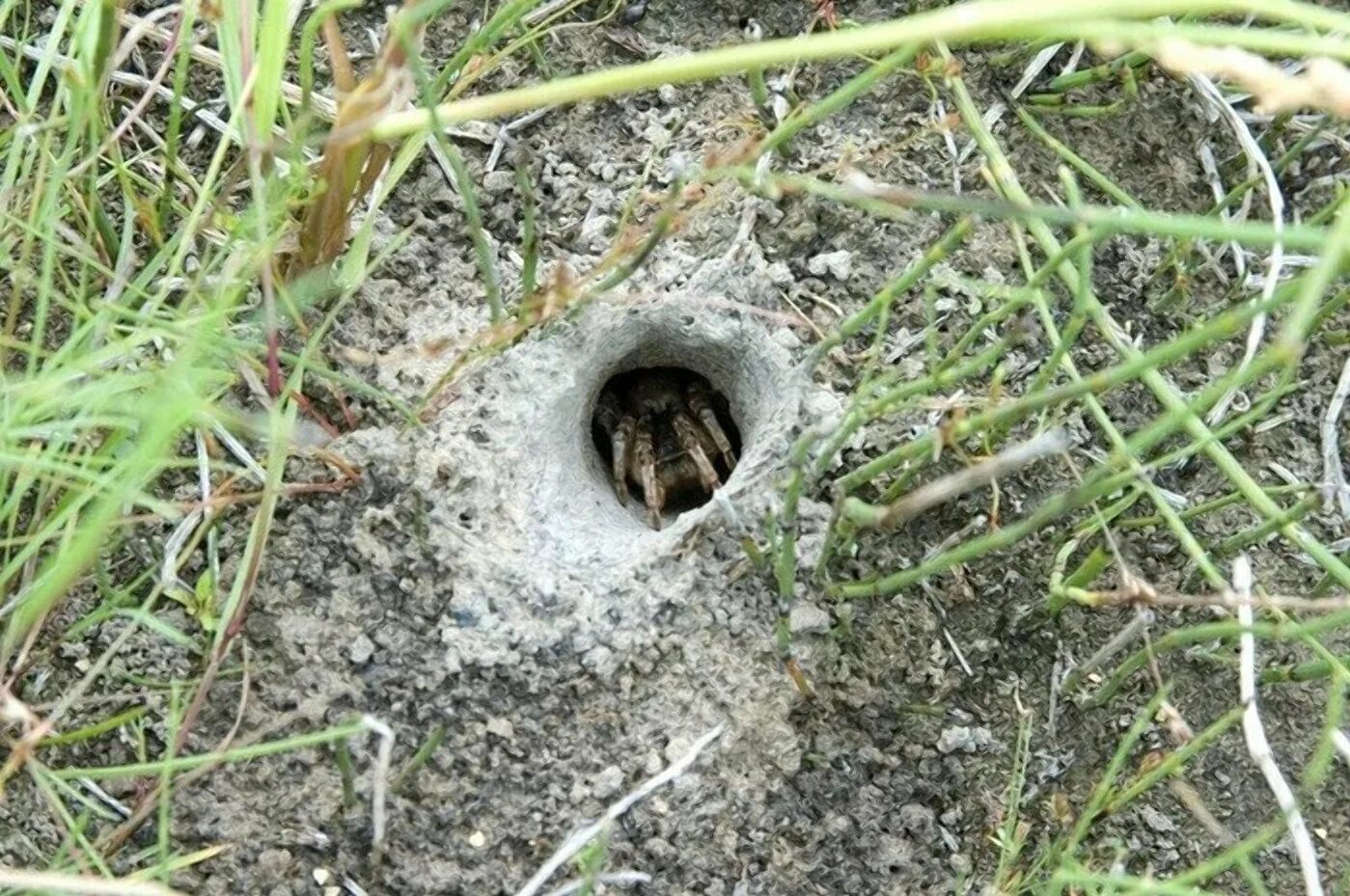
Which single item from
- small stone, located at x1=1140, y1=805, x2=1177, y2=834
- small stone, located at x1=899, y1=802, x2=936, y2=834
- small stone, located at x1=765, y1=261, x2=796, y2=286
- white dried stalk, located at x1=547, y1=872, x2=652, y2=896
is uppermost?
small stone, located at x1=765, y1=261, x2=796, y2=286

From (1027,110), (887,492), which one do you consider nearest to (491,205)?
(887,492)

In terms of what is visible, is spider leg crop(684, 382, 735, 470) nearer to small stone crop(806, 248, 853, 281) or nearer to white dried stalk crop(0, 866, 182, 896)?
small stone crop(806, 248, 853, 281)

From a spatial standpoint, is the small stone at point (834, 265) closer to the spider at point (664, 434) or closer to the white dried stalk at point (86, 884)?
the spider at point (664, 434)

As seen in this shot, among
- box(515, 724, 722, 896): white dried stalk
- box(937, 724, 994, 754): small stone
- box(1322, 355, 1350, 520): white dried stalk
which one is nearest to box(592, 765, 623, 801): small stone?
box(515, 724, 722, 896): white dried stalk

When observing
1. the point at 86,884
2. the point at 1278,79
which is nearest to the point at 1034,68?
the point at 1278,79

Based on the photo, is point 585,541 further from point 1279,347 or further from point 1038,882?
point 1279,347

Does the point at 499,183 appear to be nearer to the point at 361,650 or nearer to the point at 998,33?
the point at 361,650

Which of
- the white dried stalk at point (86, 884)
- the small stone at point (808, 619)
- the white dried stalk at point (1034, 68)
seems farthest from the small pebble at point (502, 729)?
the white dried stalk at point (1034, 68)
